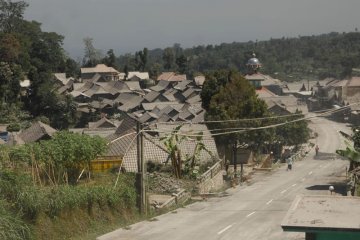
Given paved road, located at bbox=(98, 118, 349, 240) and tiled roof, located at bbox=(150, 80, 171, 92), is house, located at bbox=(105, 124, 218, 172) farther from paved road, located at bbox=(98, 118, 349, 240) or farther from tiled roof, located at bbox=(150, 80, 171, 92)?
tiled roof, located at bbox=(150, 80, 171, 92)

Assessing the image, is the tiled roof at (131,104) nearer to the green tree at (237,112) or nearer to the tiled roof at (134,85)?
the tiled roof at (134,85)

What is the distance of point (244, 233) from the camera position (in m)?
18.7

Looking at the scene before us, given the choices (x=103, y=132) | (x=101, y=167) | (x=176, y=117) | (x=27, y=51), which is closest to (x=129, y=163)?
(x=101, y=167)

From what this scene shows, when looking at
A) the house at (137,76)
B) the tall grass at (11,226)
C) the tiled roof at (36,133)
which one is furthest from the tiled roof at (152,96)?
the tall grass at (11,226)

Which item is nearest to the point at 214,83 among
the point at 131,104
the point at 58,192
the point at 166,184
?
the point at 166,184

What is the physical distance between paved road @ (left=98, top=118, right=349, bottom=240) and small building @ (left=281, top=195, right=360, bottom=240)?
951cm

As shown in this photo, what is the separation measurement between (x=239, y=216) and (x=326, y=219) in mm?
14171

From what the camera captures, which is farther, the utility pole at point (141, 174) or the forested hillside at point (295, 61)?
the forested hillside at point (295, 61)

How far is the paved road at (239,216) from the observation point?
1841cm

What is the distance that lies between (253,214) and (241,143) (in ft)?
66.9

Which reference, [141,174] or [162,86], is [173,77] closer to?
[162,86]

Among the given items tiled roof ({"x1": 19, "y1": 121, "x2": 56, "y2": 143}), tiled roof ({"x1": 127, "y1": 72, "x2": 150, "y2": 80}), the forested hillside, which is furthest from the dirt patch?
the forested hillside

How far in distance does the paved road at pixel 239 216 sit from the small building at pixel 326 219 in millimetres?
9513

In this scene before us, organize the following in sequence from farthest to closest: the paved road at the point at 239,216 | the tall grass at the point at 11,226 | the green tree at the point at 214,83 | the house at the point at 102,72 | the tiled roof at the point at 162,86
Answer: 1. the house at the point at 102,72
2. the tiled roof at the point at 162,86
3. the green tree at the point at 214,83
4. the paved road at the point at 239,216
5. the tall grass at the point at 11,226
